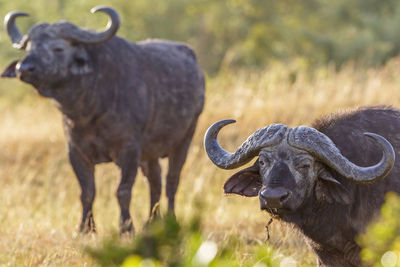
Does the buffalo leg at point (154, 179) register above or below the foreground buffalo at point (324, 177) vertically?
below

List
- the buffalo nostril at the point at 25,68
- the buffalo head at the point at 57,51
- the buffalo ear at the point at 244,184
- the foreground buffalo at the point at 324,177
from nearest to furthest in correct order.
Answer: the foreground buffalo at the point at 324,177, the buffalo ear at the point at 244,184, the buffalo nostril at the point at 25,68, the buffalo head at the point at 57,51

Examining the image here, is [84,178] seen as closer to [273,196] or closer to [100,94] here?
[100,94]

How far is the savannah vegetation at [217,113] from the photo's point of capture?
5.12 metres

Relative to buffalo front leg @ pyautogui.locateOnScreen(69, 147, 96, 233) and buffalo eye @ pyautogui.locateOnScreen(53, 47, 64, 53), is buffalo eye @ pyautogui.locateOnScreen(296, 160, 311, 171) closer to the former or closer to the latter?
buffalo front leg @ pyautogui.locateOnScreen(69, 147, 96, 233)

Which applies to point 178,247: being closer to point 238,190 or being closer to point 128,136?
point 238,190

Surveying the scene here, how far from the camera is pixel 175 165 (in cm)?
872

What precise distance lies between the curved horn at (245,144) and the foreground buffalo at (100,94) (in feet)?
7.49

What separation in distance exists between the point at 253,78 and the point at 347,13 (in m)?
12.5

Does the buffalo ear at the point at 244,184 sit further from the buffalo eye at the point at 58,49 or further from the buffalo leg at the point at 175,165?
the buffalo leg at the point at 175,165

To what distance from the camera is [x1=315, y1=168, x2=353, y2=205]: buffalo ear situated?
15.1 feet

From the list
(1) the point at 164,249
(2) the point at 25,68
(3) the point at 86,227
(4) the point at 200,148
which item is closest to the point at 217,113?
(4) the point at 200,148

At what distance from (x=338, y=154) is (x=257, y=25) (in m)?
21.6

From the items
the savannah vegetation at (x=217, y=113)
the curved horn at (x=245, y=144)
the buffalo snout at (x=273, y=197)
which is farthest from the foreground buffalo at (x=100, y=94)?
the buffalo snout at (x=273, y=197)

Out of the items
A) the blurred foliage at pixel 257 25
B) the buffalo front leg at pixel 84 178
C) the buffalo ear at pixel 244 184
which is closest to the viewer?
the buffalo ear at pixel 244 184
